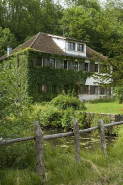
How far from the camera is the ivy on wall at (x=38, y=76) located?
90.5ft

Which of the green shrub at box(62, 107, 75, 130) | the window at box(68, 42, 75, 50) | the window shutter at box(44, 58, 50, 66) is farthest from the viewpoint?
the window at box(68, 42, 75, 50)

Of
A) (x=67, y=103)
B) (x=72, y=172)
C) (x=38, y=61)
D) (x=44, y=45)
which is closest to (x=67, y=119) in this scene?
(x=67, y=103)

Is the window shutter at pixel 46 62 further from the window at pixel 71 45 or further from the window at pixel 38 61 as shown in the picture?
the window at pixel 71 45

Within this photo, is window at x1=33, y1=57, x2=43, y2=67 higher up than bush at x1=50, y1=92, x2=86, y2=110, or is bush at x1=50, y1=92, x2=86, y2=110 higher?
window at x1=33, y1=57, x2=43, y2=67

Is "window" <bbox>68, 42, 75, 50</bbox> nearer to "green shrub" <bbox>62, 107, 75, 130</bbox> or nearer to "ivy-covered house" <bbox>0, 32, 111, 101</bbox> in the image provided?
"ivy-covered house" <bbox>0, 32, 111, 101</bbox>

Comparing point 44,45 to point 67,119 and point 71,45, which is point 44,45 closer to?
point 71,45

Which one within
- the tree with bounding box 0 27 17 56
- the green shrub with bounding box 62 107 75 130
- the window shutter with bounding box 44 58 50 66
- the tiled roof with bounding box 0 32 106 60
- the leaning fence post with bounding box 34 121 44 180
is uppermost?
the tree with bounding box 0 27 17 56

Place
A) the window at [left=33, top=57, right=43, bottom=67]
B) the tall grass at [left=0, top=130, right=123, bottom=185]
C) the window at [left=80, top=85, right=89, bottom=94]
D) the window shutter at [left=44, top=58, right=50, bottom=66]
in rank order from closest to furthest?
the tall grass at [left=0, top=130, right=123, bottom=185], the window at [left=33, top=57, right=43, bottom=67], the window shutter at [left=44, top=58, right=50, bottom=66], the window at [left=80, top=85, right=89, bottom=94]

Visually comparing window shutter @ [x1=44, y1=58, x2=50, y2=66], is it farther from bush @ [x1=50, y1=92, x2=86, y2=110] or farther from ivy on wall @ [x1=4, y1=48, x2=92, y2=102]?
bush @ [x1=50, y1=92, x2=86, y2=110]

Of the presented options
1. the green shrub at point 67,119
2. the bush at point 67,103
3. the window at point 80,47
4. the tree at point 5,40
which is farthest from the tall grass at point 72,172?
the tree at point 5,40

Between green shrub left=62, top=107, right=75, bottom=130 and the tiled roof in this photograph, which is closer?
green shrub left=62, top=107, right=75, bottom=130

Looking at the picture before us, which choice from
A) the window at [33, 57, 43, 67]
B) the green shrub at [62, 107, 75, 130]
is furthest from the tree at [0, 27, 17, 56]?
the green shrub at [62, 107, 75, 130]

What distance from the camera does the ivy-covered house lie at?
91.2 feet

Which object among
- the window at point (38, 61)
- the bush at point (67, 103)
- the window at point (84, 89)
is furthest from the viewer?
the window at point (84, 89)
